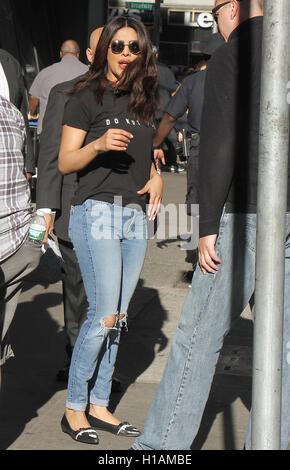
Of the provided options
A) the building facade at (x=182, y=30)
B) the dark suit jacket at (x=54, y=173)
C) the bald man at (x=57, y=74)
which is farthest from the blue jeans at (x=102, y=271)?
the building facade at (x=182, y=30)

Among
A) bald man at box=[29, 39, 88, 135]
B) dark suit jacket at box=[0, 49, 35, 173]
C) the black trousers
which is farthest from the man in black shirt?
bald man at box=[29, 39, 88, 135]

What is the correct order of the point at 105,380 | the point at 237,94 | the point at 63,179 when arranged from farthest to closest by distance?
1. the point at 63,179
2. the point at 105,380
3. the point at 237,94

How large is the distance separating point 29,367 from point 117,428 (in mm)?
1103

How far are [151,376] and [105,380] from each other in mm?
855

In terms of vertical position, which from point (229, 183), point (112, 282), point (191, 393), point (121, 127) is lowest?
point (191, 393)

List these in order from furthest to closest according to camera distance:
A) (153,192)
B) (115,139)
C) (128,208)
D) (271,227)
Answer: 1. (153,192)
2. (128,208)
3. (115,139)
4. (271,227)

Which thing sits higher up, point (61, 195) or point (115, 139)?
point (115, 139)

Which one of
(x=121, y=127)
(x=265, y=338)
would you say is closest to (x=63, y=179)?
(x=121, y=127)

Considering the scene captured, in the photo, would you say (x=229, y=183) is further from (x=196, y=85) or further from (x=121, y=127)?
(x=196, y=85)

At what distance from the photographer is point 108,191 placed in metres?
3.96

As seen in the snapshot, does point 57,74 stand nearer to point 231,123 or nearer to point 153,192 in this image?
point 153,192

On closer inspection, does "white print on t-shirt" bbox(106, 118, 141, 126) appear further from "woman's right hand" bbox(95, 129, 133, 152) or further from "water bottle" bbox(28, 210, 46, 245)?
"water bottle" bbox(28, 210, 46, 245)

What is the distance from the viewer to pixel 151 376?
5020 mm

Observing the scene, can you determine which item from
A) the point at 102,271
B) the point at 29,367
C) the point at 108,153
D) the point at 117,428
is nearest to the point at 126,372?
the point at 29,367
